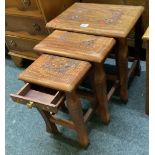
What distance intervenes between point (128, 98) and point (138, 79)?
19 centimetres

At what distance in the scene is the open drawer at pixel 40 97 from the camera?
44.2 inches

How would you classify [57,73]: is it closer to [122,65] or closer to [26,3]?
[122,65]

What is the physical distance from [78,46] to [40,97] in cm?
33

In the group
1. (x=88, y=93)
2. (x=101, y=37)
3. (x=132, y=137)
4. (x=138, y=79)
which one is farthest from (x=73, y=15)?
(x=132, y=137)

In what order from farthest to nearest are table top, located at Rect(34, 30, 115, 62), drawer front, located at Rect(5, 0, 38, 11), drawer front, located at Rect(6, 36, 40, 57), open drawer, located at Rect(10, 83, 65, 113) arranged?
drawer front, located at Rect(6, 36, 40, 57)
drawer front, located at Rect(5, 0, 38, 11)
table top, located at Rect(34, 30, 115, 62)
open drawer, located at Rect(10, 83, 65, 113)

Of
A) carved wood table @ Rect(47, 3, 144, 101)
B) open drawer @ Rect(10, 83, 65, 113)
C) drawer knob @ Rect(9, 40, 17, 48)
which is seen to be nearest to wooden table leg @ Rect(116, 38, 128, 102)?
carved wood table @ Rect(47, 3, 144, 101)

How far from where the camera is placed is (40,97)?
1.20 metres

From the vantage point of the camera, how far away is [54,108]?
110cm

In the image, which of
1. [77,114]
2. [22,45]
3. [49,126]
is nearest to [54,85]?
[77,114]

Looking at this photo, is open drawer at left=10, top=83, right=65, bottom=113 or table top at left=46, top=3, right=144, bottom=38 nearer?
open drawer at left=10, top=83, right=65, bottom=113

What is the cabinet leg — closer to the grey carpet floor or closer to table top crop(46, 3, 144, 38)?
the grey carpet floor

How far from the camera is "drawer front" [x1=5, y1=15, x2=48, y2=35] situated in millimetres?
1753

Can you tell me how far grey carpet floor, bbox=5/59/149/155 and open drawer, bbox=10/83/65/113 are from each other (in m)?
0.41
